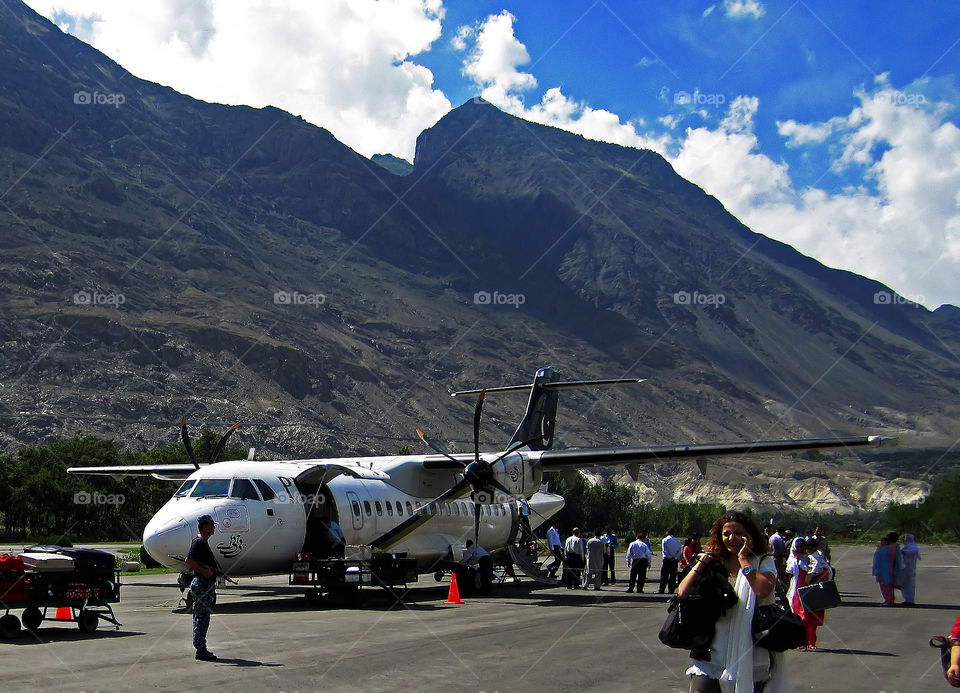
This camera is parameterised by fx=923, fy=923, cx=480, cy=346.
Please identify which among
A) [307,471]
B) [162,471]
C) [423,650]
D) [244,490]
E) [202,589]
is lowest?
[423,650]

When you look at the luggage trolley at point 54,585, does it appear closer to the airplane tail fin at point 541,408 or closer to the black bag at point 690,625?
the black bag at point 690,625

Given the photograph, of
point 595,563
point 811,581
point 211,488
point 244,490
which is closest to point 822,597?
point 811,581

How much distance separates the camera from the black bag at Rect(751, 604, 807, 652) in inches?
231

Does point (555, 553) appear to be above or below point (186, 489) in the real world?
below

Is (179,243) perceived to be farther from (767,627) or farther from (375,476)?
(767,627)

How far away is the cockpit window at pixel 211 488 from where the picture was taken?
18062 millimetres

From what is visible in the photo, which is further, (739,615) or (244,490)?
(244,490)

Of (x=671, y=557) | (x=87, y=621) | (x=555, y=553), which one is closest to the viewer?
(x=87, y=621)

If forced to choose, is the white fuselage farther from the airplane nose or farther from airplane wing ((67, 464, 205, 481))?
airplane wing ((67, 464, 205, 481))

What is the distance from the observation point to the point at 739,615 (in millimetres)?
5855

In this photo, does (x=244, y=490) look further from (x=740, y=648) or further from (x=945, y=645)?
(x=945, y=645)

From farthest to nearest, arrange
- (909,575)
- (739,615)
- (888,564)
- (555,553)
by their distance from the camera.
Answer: (555,553), (909,575), (888,564), (739,615)

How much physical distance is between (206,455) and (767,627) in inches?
2932

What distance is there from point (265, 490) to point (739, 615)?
14.5m
